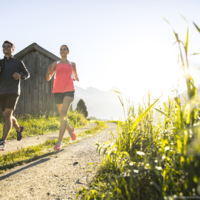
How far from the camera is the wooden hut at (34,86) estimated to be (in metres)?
10.0

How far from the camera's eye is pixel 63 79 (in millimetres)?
3605

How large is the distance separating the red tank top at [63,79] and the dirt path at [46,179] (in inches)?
61.4

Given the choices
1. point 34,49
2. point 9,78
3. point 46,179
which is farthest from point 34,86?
point 46,179

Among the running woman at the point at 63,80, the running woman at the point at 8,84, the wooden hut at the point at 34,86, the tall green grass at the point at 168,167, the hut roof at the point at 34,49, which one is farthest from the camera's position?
the wooden hut at the point at 34,86

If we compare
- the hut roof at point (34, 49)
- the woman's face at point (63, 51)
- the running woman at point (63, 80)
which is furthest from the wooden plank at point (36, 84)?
the woman's face at point (63, 51)

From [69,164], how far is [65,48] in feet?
8.16

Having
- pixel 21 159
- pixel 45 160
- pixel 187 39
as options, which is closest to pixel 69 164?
pixel 45 160

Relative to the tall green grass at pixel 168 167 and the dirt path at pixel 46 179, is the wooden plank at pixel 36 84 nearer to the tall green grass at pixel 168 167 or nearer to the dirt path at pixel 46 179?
the dirt path at pixel 46 179

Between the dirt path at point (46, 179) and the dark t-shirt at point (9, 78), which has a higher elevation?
the dark t-shirt at point (9, 78)

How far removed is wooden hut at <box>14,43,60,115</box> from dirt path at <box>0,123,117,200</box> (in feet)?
26.6

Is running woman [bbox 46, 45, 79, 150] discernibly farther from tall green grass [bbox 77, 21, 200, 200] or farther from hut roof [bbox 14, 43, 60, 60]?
hut roof [bbox 14, 43, 60, 60]

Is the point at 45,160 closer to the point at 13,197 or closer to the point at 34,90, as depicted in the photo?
the point at 13,197

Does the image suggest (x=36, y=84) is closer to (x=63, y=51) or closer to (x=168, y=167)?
(x=63, y=51)

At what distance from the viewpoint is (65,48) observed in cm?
370
